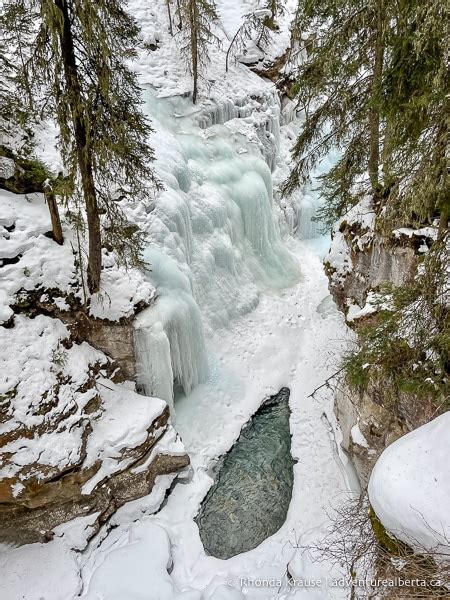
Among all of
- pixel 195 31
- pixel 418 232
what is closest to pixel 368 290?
pixel 418 232

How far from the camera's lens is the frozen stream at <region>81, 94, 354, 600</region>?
6141 millimetres

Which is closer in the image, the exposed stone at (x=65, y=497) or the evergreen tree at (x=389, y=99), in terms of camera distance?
the evergreen tree at (x=389, y=99)

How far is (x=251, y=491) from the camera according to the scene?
25.2 feet

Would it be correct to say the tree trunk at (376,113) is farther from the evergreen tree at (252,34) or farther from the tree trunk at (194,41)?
the evergreen tree at (252,34)

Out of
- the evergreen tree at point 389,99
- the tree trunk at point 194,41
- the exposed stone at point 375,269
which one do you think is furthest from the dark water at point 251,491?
the tree trunk at point 194,41

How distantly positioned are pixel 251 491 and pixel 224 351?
3913 millimetres

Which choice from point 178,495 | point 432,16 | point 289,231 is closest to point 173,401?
point 178,495

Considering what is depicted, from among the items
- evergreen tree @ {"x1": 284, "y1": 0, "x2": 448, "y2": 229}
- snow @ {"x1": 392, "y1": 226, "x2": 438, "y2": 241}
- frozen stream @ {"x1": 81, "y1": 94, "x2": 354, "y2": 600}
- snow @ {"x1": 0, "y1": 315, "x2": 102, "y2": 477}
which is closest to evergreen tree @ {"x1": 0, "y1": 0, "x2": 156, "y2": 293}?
snow @ {"x1": 0, "y1": 315, "x2": 102, "y2": 477}

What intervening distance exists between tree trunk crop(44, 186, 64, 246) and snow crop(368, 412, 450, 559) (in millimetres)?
6337

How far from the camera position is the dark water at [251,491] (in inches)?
271

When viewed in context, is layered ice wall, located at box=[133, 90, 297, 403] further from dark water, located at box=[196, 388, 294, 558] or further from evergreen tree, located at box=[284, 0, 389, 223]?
evergreen tree, located at box=[284, 0, 389, 223]

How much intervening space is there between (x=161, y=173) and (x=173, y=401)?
611 cm

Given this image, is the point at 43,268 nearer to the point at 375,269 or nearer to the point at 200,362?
the point at 200,362

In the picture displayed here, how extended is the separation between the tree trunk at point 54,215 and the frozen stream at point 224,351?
2035 mm
